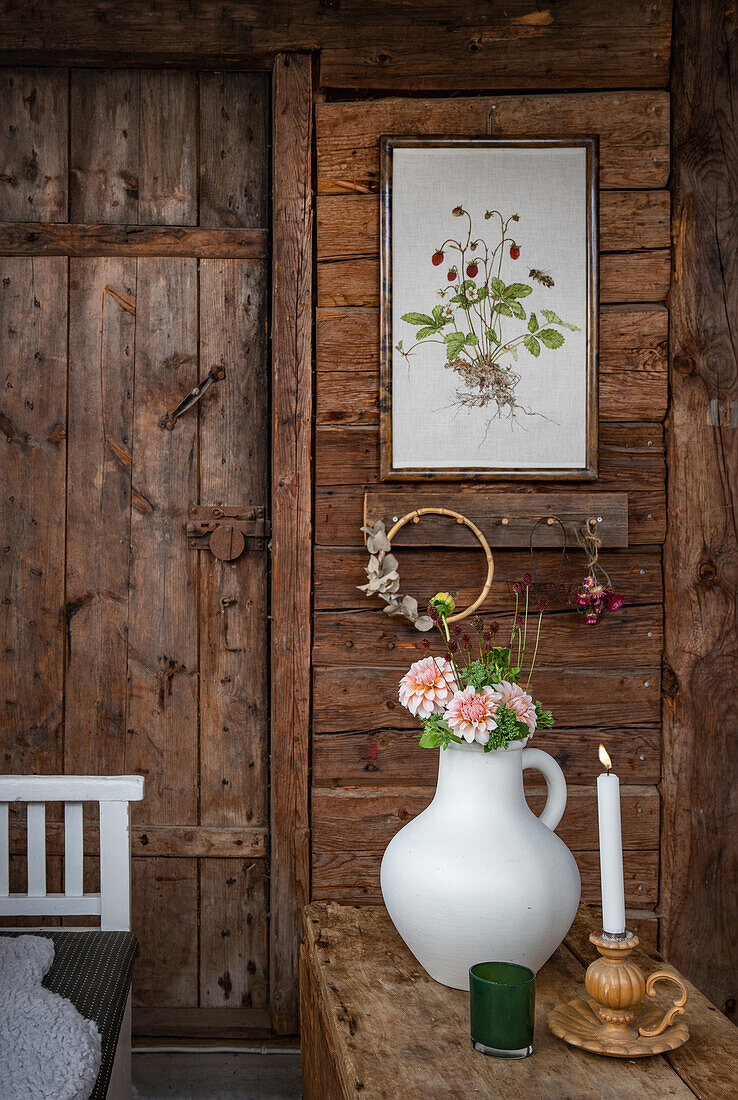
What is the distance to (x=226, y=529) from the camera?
1.90m

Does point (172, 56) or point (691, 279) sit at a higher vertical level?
point (172, 56)

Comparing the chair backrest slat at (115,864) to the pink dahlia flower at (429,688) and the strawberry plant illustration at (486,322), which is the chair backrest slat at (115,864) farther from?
the strawberry plant illustration at (486,322)

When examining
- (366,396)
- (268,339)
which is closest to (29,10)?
(268,339)

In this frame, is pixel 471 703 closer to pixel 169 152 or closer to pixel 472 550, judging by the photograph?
pixel 472 550

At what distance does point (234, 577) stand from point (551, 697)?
0.74 meters

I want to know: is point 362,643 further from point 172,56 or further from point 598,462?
point 172,56

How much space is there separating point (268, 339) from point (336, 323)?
186 millimetres

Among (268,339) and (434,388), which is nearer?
(434,388)

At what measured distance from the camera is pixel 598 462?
5.98 ft

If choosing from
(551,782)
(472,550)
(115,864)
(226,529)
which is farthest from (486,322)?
(115,864)

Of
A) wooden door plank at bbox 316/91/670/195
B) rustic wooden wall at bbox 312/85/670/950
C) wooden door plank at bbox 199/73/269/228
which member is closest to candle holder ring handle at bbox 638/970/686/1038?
rustic wooden wall at bbox 312/85/670/950

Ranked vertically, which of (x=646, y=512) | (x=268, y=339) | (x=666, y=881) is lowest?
(x=666, y=881)

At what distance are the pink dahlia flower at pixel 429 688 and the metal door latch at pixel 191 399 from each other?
0.97 m

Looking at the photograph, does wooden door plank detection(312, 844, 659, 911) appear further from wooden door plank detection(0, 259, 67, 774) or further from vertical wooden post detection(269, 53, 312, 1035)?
wooden door plank detection(0, 259, 67, 774)
